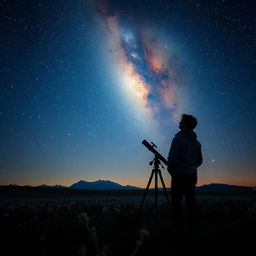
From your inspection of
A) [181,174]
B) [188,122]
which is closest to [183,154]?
[181,174]

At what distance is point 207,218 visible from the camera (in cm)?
606

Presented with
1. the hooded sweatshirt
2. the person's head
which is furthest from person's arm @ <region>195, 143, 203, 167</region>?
the person's head

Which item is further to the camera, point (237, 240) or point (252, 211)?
point (252, 211)

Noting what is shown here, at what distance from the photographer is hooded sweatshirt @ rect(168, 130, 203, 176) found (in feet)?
14.4

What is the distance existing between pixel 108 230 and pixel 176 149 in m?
2.36

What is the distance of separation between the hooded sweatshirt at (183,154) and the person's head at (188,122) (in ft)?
0.59

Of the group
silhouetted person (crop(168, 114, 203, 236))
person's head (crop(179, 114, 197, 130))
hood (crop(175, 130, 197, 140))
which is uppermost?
person's head (crop(179, 114, 197, 130))

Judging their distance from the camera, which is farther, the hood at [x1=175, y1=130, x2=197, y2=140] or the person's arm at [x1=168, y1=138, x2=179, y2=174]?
the hood at [x1=175, y1=130, x2=197, y2=140]

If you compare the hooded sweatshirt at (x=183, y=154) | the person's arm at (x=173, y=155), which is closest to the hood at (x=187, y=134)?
the hooded sweatshirt at (x=183, y=154)

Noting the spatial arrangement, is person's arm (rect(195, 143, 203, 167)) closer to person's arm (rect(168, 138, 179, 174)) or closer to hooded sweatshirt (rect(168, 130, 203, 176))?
hooded sweatshirt (rect(168, 130, 203, 176))

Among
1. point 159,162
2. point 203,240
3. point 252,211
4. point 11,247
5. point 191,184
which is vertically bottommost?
point 11,247

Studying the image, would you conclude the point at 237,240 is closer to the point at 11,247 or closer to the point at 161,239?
the point at 161,239

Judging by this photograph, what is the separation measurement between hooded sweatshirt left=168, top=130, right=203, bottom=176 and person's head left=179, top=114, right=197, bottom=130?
179 millimetres

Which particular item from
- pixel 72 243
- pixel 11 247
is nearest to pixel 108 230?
pixel 72 243
